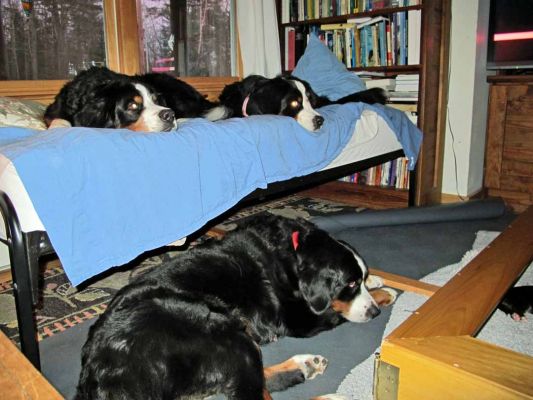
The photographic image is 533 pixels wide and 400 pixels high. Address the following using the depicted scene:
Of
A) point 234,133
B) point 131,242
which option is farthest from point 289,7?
point 131,242

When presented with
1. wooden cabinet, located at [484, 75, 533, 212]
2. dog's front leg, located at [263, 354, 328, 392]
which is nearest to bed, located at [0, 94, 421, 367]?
dog's front leg, located at [263, 354, 328, 392]

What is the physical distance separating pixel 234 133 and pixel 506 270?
1130 millimetres

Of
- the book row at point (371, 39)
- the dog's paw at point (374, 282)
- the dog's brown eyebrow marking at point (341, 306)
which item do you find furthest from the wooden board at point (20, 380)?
the book row at point (371, 39)

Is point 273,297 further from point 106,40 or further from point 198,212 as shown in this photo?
point 106,40

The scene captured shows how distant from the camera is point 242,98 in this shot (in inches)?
101

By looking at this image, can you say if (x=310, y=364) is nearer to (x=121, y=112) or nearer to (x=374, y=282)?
(x=374, y=282)

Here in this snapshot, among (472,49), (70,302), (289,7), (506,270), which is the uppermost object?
(289,7)

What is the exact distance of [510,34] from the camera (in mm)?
3270

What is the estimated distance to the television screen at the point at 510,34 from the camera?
10.5 ft

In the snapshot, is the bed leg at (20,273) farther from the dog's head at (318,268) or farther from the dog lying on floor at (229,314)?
the dog's head at (318,268)

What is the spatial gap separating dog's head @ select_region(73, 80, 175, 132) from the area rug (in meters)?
1.24

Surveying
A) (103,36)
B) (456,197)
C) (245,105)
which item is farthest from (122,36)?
(456,197)

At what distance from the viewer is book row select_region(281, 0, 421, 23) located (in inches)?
130

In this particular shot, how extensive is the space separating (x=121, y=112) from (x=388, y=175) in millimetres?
2357
